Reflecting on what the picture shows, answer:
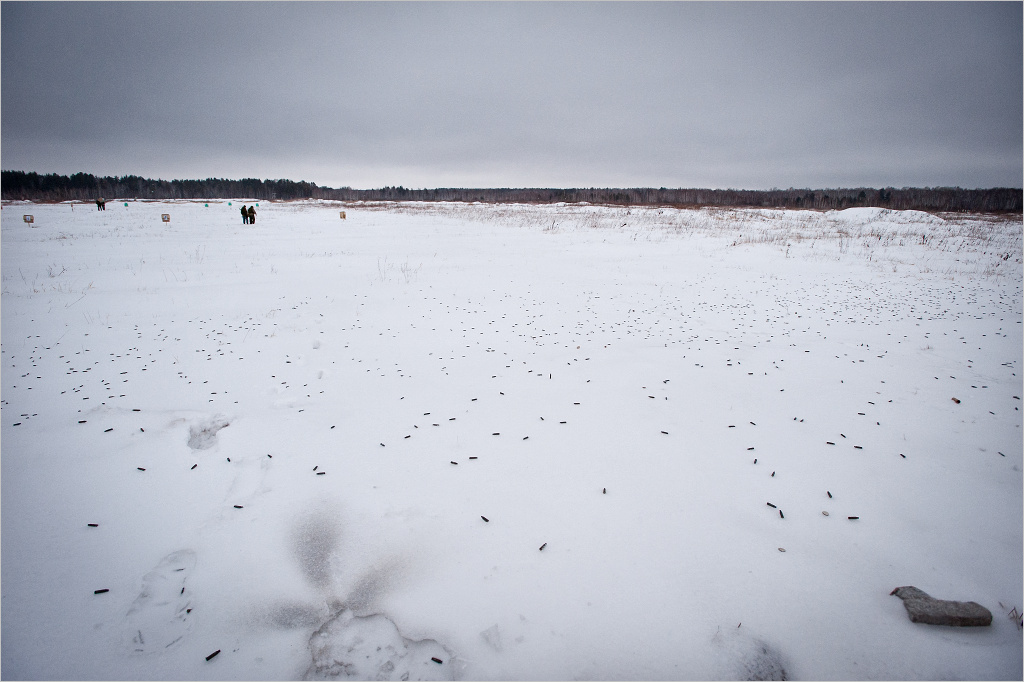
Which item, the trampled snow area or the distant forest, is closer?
the trampled snow area

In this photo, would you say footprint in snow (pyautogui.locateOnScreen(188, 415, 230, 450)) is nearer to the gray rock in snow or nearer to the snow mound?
the snow mound

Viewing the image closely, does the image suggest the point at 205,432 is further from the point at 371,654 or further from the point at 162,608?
the point at 371,654

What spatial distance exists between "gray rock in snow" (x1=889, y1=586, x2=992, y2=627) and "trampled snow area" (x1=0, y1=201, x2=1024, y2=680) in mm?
59

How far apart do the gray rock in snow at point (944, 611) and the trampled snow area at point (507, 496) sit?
59 millimetres

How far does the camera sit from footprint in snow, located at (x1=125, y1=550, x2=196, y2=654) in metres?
2.65

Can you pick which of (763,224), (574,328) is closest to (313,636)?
(574,328)

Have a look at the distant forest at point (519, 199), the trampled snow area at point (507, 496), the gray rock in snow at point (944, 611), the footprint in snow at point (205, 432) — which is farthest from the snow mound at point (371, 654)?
the distant forest at point (519, 199)

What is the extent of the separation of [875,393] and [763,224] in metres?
32.6

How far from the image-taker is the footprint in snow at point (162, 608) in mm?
2650

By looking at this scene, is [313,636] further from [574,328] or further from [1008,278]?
[1008,278]

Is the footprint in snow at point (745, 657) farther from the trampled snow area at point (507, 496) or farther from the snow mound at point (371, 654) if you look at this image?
the snow mound at point (371, 654)

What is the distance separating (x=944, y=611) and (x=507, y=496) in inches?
124

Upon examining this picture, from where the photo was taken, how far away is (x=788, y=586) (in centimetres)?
292

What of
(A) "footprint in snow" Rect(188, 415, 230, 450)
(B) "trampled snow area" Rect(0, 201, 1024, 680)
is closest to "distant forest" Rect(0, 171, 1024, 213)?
(B) "trampled snow area" Rect(0, 201, 1024, 680)
